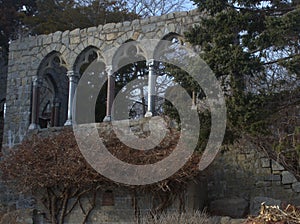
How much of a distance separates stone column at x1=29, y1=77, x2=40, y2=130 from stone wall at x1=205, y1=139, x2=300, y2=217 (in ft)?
17.7

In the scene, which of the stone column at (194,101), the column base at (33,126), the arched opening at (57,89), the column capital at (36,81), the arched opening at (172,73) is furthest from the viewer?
the arched opening at (57,89)

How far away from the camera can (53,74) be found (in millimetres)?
17453

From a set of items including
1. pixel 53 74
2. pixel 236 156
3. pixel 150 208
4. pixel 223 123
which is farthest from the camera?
pixel 53 74

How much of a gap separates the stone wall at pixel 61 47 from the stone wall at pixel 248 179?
11.5ft

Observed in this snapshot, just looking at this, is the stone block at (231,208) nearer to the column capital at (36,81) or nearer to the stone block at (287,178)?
the stone block at (287,178)

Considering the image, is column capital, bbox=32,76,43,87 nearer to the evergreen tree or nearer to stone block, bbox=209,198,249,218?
stone block, bbox=209,198,249,218

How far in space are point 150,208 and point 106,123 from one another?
3.34m

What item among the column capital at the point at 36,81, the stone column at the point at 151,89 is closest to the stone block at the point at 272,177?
the stone column at the point at 151,89

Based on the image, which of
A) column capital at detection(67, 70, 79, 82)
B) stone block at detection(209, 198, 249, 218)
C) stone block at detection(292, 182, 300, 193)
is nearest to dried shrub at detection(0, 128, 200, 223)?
stone block at detection(209, 198, 249, 218)

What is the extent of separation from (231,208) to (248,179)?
1.78 metres

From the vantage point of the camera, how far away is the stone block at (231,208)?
11023mm

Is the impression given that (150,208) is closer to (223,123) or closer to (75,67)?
(223,123)

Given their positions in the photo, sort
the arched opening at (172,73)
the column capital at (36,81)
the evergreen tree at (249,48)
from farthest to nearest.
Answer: the column capital at (36,81) < the arched opening at (172,73) < the evergreen tree at (249,48)

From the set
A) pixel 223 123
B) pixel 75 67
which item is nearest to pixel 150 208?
pixel 223 123
